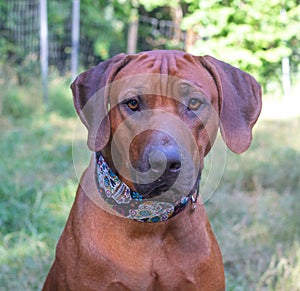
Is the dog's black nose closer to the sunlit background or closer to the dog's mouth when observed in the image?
the dog's mouth

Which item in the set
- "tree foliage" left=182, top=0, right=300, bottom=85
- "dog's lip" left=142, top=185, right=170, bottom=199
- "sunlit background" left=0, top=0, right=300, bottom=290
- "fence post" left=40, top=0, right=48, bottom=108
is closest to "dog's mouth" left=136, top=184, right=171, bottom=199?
"dog's lip" left=142, top=185, right=170, bottom=199

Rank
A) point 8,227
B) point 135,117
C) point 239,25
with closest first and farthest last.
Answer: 1. point 135,117
2. point 8,227
3. point 239,25

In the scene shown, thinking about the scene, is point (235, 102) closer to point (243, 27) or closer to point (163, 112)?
point (163, 112)

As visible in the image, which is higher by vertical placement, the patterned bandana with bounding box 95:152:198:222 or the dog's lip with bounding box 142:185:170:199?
the dog's lip with bounding box 142:185:170:199

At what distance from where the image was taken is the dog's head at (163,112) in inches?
78.8

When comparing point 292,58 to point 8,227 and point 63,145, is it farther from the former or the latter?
point 8,227

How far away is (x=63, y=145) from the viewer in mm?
6496

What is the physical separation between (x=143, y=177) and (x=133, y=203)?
222mm

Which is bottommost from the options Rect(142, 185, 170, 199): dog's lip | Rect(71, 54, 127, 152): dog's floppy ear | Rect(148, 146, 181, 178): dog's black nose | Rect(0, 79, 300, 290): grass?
Rect(0, 79, 300, 290): grass

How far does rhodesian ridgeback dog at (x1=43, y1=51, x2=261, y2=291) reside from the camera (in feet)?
6.95

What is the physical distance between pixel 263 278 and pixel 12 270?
149 centimetres

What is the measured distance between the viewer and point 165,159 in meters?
1.91

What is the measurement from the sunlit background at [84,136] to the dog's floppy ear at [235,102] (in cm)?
98

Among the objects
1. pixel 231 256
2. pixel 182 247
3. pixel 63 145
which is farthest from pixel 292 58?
pixel 182 247
